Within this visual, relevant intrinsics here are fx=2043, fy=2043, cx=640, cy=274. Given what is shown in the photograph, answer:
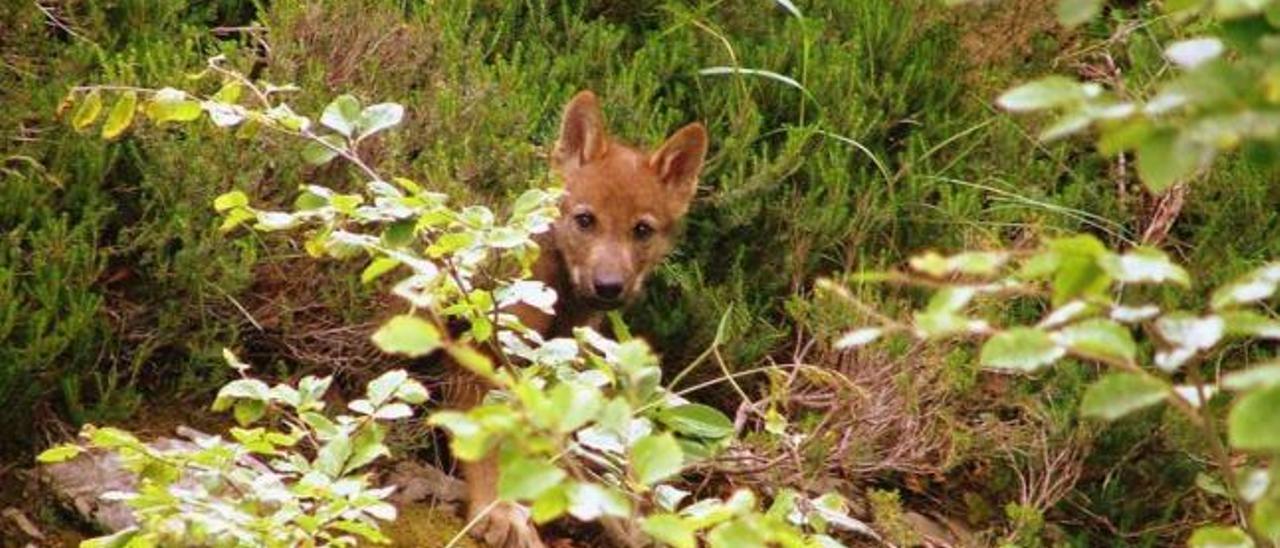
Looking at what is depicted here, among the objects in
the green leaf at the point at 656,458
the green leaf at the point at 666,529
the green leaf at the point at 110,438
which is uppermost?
the green leaf at the point at 656,458

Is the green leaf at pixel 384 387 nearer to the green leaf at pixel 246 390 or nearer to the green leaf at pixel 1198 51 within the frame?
the green leaf at pixel 246 390

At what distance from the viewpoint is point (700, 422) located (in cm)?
318

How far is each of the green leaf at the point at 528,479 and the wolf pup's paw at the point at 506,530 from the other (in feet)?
Answer: 11.6

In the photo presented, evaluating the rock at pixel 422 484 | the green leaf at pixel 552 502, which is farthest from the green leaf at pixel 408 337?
the rock at pixel 422 484

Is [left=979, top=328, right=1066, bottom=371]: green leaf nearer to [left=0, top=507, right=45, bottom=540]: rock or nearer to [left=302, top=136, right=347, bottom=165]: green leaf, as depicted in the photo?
[left=302, top=136, right=347, bottom=165]: green leaf

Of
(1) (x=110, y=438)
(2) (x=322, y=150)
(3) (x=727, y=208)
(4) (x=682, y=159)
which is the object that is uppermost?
(2) (x=322, y=150)

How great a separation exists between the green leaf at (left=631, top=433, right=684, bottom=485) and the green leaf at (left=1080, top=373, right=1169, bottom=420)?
431mm

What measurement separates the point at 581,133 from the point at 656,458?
4.18 metres

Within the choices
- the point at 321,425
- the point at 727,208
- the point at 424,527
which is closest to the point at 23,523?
the point at 424,527

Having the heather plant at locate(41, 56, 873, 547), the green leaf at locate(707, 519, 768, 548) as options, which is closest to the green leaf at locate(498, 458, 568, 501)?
the green leaf at locate(707, 519, 768, 548)

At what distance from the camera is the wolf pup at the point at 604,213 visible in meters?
6.05

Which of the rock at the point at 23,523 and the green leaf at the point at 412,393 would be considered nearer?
the green leaf at the point at 412,393

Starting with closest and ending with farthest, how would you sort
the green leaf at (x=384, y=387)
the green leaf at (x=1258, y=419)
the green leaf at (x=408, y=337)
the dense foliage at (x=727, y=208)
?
the green leaf at (x=1258, y=419)
the green leaf at (x=408, y=337)
the green leaf at (x=384, y=387)
the dense foliage at (x=727, y=208)

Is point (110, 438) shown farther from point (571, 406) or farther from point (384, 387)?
point (571, 406)
